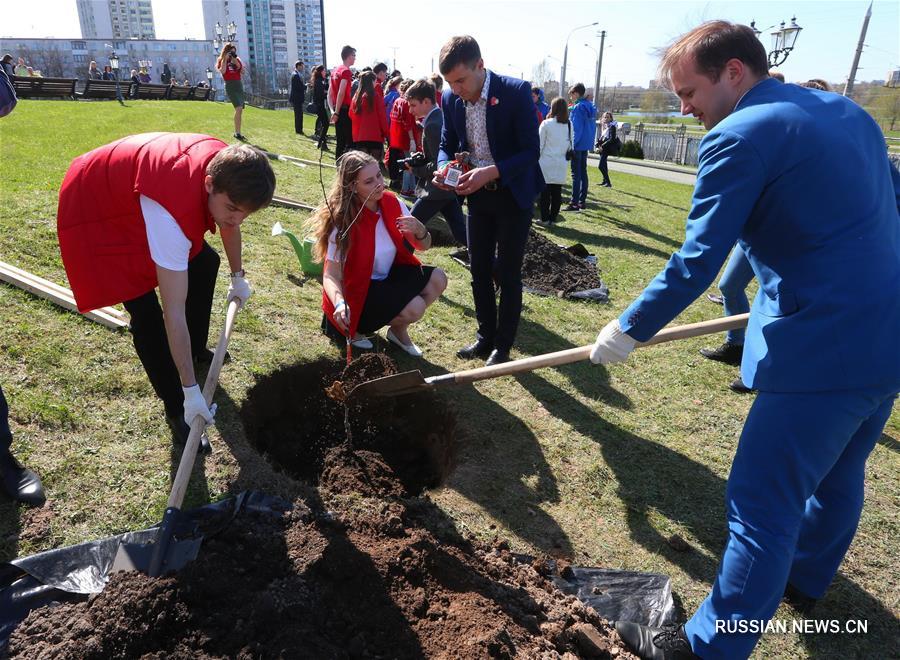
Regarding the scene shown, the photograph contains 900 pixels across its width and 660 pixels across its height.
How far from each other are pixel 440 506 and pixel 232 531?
104 centimetres

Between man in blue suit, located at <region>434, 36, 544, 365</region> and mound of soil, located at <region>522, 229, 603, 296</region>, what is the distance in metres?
2.03

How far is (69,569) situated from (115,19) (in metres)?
133

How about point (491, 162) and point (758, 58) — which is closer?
point (758, 58)

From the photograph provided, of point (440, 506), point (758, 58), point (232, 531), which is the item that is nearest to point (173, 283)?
point (232, 531)

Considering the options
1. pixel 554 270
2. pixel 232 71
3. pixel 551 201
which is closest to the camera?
pixel 554 270

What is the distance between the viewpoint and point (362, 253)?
3.96m

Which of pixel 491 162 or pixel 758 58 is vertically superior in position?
pixel 758 58

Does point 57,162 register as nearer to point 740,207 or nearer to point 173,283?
point 173,283

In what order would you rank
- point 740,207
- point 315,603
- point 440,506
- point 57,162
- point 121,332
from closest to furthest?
point 740,207 → point 315,603 → point 440,506 → point 121,332 → point 57,162

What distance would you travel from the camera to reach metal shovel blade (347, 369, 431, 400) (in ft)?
10.2

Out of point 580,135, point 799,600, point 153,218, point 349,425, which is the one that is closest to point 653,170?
point 580,135

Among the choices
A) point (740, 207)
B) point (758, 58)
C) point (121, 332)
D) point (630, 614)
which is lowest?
point (630, 614)

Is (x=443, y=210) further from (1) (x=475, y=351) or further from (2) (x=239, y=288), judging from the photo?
(2) (x=239, y=288)

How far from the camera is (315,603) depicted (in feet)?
6.99
